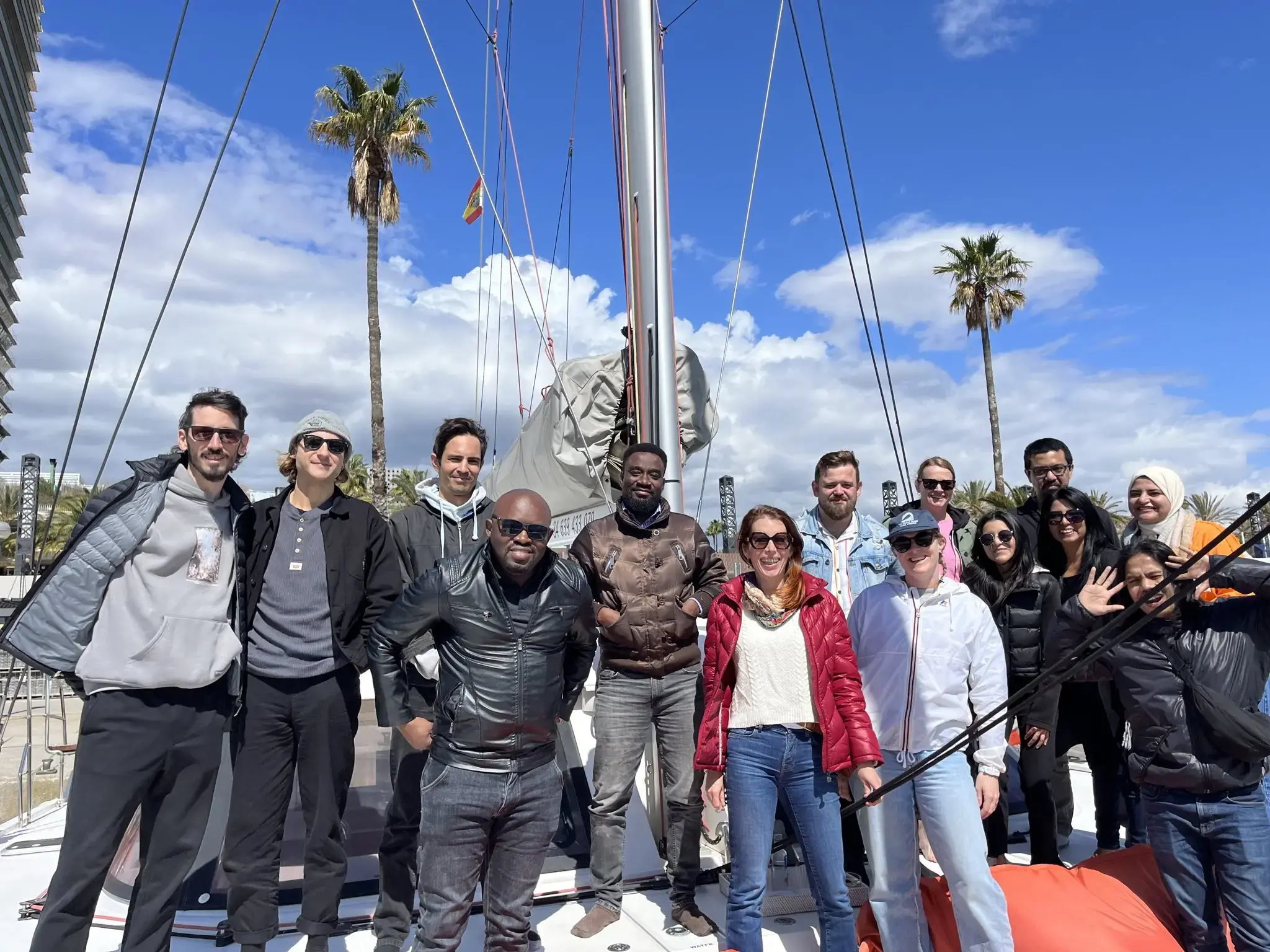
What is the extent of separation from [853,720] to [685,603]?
819 mm

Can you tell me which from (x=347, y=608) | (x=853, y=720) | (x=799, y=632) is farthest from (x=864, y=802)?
(x=347, y=608)

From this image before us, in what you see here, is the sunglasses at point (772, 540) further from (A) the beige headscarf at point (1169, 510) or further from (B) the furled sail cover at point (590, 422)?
(B) the furled sail cover at point (590, 422)

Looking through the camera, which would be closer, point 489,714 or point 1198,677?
point 489,714

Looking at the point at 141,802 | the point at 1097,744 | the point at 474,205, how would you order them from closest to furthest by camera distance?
the point at 141,802, the point at 1097,744, the point at 474,205

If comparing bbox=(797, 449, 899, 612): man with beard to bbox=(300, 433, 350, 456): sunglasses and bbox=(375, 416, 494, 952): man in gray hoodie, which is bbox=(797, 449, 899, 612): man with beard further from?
bbox=(300, 433, 350, 456): sunglasses

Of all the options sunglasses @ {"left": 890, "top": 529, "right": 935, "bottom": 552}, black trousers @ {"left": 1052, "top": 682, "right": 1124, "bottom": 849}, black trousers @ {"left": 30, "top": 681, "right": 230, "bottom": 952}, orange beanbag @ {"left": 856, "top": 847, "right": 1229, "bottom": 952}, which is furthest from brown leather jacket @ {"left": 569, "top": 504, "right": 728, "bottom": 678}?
black trousers @ {"left": 1052, "top": 682, "right": 1124, "bottom": 849}

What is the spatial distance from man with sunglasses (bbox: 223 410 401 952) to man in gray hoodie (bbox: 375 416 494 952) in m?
0.20

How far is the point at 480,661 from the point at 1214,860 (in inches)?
90.2

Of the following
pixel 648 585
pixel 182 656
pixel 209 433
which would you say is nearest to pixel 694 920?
pixel 648 585

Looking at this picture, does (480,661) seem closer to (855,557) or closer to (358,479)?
(855,557)

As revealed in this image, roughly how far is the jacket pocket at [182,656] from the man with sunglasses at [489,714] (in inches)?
17.5

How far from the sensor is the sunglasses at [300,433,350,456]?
267 centimetres

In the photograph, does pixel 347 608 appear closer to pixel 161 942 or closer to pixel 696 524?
pixel 161 942

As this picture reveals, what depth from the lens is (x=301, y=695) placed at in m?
2.59
